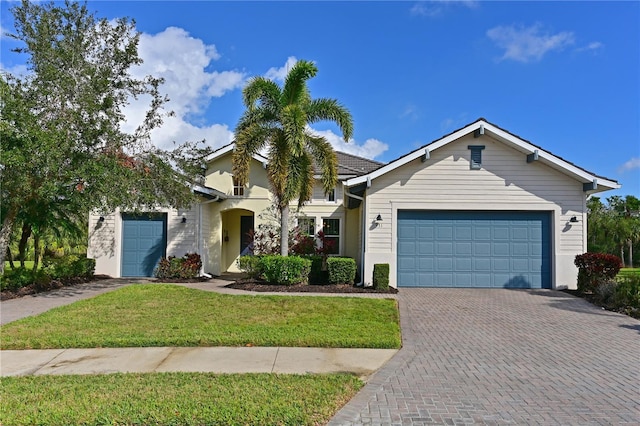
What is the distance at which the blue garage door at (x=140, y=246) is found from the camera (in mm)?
16078

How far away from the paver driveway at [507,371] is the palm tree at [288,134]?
18.2 ft

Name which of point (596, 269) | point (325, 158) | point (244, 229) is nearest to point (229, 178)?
point (244, 229)

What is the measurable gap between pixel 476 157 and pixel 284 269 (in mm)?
7113

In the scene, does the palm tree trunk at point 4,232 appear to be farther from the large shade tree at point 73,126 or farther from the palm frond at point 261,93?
the palm frond at point 261,93

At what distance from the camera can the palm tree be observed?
42.9ft

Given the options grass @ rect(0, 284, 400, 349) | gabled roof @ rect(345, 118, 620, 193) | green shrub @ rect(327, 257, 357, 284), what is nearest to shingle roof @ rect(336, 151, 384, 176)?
gabled roof @ rect(345, 118, 620, 193)

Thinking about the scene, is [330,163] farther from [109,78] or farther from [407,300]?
[109,78]

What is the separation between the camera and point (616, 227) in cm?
3078

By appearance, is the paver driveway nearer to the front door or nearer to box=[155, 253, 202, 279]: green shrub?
box=[155, 253, 202, 279]: green shrub

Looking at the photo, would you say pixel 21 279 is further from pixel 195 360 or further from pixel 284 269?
pixel 195 360

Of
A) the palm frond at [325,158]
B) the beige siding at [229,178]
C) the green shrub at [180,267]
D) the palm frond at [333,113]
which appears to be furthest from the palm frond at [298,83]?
the green shrub at [180,267]

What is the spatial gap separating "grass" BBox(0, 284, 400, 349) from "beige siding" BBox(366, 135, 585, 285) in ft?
12.5

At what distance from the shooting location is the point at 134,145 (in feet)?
40.8

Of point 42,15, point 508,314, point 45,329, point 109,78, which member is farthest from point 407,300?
point 42,15
